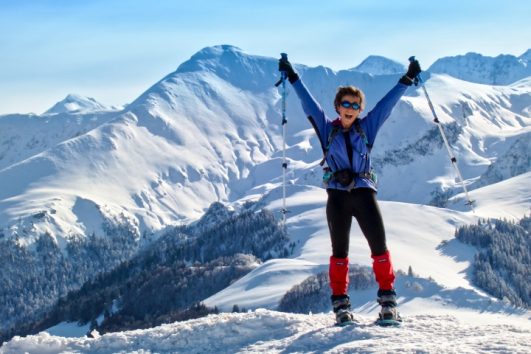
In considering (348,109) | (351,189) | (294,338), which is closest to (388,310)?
(294,338)

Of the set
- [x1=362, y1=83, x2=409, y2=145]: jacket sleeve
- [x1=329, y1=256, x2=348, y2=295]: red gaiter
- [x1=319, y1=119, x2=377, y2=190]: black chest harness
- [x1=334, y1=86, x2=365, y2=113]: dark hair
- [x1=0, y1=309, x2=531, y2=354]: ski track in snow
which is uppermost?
[x1=334, y1=86, x2=365, y2=113]: dark hair

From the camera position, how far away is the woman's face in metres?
14.7

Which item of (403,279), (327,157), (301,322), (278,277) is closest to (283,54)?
(327,157)

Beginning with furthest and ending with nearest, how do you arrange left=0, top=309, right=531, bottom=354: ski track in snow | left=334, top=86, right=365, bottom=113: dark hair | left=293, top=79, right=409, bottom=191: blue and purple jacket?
1. left=334, top=86, right=365, bottom=113: dark hair
2. left=293, top=79, right=409, bottom=191: blue and purple jacket
3. left=0, top=309, right=531, bottom=354: ski track in snow

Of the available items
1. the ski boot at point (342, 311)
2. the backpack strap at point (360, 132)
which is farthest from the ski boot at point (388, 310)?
the backpack strap at point (360, 132)

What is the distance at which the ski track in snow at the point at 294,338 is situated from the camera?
491 inches

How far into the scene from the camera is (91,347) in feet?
50.6

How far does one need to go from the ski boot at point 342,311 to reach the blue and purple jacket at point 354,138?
2.28 meters

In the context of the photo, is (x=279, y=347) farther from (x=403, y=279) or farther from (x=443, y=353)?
(x=403, y=279)

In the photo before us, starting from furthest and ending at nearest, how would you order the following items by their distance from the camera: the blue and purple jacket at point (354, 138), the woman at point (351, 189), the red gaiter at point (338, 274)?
1. the red gaiter at point (338, 274)
2. the blue and purple jacket at point (354, 138)
3. the woman at point (351, 189)

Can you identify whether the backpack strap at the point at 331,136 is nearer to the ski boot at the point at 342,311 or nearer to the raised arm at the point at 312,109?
the raised arm at the point at 312,109

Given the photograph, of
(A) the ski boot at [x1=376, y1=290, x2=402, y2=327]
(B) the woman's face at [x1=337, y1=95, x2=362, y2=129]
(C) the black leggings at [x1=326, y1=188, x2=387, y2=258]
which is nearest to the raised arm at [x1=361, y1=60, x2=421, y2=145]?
(B) the woman's face at [x1=337, y1=95, x2=362, y2=129]

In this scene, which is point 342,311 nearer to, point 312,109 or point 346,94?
point 312,109

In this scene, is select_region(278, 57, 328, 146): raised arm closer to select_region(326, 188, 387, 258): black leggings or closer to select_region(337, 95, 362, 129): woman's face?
select_region(337, 95, 362, 129): woman's face
